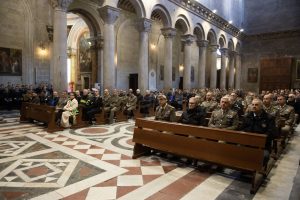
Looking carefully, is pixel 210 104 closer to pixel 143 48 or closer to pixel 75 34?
pixel 143 48

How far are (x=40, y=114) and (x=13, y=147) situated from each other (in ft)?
8.59

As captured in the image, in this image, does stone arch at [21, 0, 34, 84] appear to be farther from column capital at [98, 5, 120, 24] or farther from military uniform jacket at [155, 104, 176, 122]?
military uniform jacket at [155, 104, 176, 122]

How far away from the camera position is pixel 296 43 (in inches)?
1008

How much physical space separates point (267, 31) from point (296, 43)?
11.5 feet

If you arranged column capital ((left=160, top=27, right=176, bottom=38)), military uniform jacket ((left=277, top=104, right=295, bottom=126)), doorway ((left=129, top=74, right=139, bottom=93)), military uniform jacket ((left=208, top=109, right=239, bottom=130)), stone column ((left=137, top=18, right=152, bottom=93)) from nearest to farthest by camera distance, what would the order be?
1. military uniform jacket ((left=208, top=109, right=239, bottom=130))
2. military uniform jacket ((left=277, top=104, right=295, bottom=126))
3. stone column ((left=137, top=18, right=152, bottom=93))
4. column capital ((left=160, top=27, right=176, bottom=38))
5. doorway ((left=129, top=74, right=139, bottom=93))

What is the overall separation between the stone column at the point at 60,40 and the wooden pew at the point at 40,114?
168 centimetres

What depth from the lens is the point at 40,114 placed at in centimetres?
813

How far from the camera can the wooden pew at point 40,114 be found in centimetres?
748

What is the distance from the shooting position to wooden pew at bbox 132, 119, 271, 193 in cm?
364

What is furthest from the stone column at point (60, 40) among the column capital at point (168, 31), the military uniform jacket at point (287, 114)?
the military uniform jacket at point (287, 114)

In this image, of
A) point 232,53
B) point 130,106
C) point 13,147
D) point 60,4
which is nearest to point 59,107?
point 13,147

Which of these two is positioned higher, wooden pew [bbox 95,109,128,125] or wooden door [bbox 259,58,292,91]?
wooden door [bbox 259,58,292,91]

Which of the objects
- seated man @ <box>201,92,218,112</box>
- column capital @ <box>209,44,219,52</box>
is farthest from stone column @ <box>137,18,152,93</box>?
column capital @ <box>209,44,219,52</box>

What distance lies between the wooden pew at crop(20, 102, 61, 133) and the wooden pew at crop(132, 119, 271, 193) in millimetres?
3634
